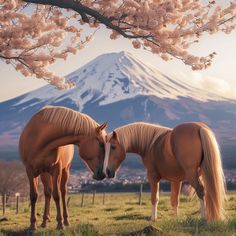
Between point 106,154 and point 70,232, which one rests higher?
point 106,154

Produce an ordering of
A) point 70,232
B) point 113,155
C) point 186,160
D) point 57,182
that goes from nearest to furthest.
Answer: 1. point 70,232
2. point 57,182
3. point 186,160
4. point 113,155

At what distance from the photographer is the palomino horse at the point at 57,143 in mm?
12844

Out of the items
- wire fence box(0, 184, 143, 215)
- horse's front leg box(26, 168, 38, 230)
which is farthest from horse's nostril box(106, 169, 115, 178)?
wire fence box(0, 184, 143, 215)

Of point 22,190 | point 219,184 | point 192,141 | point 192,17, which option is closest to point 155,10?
point 192,17

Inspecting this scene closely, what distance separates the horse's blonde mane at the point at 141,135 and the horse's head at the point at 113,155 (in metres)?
0.56

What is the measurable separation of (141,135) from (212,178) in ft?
8.99

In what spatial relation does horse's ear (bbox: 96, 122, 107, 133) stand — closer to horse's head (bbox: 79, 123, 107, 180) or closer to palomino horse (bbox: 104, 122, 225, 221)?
horse's head (bbox: 79, 123, 107, 180)

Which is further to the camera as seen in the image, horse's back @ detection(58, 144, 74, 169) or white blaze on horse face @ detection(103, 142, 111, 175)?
horse's back @ detection(58, 144, 74, 169)

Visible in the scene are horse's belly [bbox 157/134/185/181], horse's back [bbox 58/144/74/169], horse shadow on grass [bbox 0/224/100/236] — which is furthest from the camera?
horse's belly [bbox 157/134/185/181]

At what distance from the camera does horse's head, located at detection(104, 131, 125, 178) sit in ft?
43.0

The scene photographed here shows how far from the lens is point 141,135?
1473 centimetres

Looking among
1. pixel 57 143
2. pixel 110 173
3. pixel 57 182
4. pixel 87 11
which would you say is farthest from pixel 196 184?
pixel 87 11

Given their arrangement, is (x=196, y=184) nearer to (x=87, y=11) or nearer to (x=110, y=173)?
(x=110, y=173)

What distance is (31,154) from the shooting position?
13.0 m
